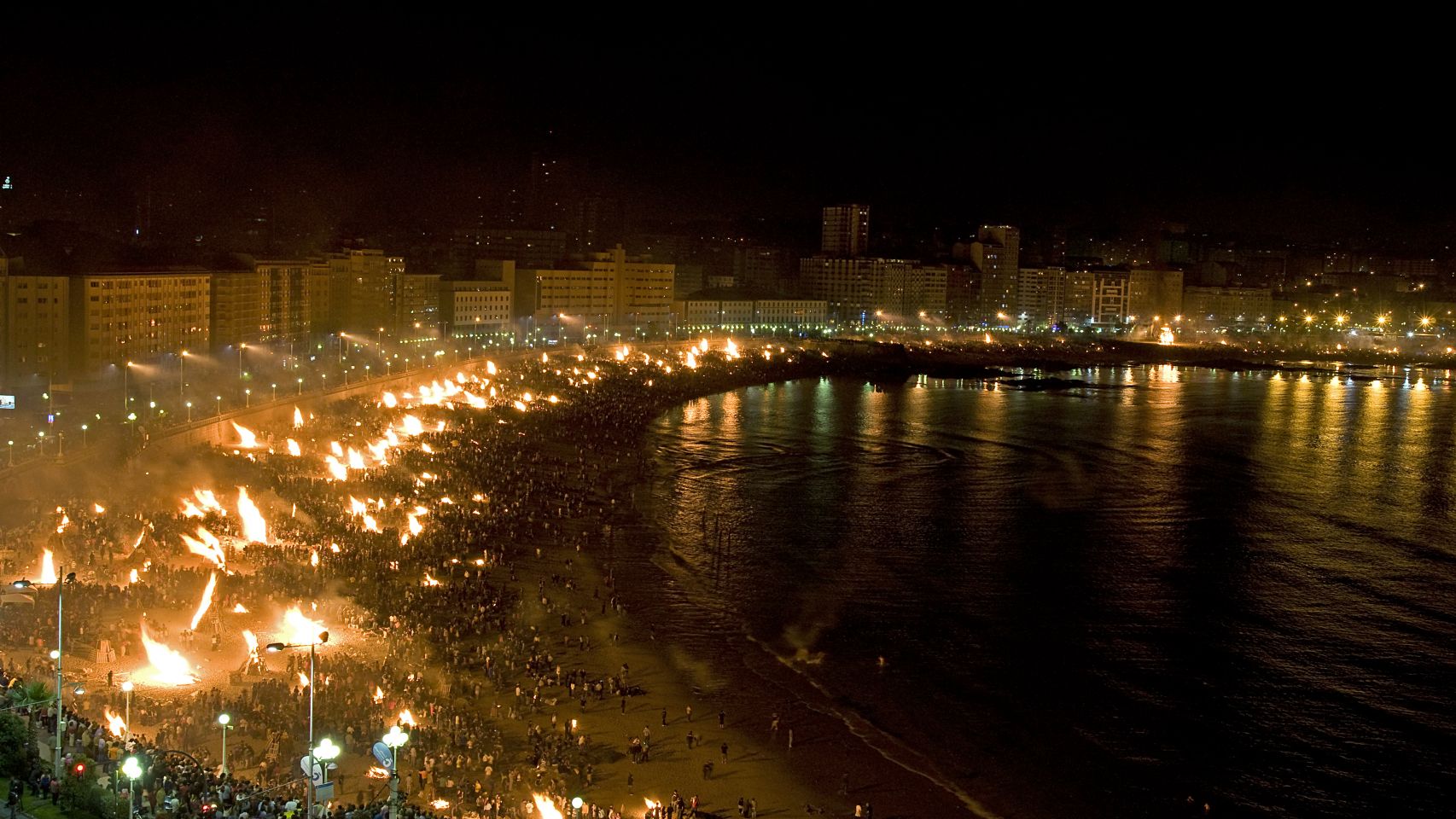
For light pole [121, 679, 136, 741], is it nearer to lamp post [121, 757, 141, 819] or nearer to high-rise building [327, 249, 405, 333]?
lamp post [121, 757, 141, 819]

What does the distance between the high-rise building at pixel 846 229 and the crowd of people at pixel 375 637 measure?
233ft

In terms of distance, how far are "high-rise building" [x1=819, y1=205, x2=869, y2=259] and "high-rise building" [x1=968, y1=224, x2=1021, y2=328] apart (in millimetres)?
8340

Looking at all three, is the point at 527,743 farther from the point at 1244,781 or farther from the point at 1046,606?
the point at 1046,606

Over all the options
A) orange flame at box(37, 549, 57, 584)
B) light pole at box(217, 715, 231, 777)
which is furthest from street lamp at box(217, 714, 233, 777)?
orange flame at box(37, 549, 57, 584)

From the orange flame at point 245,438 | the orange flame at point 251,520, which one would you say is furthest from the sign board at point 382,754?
the orange flame at point 245,438

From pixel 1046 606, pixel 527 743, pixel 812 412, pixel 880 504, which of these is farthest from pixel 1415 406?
pixel 527 743

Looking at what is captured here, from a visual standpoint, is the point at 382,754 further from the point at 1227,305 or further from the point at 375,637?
the point at 1227,305

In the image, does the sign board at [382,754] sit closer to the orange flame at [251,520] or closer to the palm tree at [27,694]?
the palm tree at [27,694]

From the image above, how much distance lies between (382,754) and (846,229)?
8640 centimetres

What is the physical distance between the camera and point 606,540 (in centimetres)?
1989

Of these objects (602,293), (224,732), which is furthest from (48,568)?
(602,293)

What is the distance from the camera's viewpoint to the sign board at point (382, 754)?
33.4 ft

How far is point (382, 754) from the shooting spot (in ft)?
33.8

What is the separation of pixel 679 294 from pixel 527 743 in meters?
62.4
